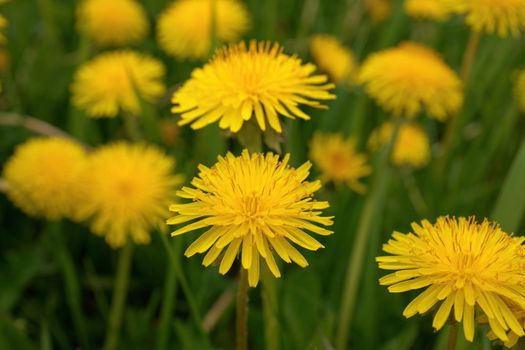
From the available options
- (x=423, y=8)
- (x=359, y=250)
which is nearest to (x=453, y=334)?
(x=359, y=250)

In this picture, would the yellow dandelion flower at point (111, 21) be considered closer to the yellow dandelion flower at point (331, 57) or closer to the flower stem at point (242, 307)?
the yellow dandelion flower at point (331, 57)

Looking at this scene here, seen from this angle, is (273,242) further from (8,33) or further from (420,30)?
(420,30)

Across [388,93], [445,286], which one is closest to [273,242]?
[445,286]

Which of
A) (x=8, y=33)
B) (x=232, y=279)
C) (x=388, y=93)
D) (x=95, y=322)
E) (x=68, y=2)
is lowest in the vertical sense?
(x=95, y=322)

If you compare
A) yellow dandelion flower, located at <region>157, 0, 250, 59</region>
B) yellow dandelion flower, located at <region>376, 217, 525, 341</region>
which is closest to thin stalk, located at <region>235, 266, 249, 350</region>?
yellow dandelion flower, located at <region>376, 217, 525, 341</region>

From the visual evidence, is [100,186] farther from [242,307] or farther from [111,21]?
[111,21]

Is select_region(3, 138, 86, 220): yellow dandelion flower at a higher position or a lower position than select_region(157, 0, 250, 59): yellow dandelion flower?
lower

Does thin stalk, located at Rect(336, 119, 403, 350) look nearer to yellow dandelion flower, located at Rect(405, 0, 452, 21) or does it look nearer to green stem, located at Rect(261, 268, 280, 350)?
green stem, located at Rect(261, 268, 280, 350)
